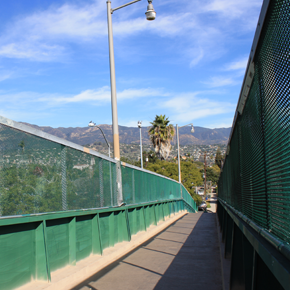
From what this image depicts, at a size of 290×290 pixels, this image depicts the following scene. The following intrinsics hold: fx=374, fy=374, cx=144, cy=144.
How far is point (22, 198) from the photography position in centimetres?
562

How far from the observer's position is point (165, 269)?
804 cm

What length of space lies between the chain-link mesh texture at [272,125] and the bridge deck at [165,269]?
3123 mm

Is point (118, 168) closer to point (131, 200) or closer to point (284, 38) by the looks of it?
point (131, 200)

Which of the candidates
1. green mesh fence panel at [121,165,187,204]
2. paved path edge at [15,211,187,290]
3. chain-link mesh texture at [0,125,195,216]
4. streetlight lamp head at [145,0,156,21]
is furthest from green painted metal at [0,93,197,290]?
streetlight lamp head at [145,0,156,21]

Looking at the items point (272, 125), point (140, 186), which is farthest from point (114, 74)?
point (272, 125)

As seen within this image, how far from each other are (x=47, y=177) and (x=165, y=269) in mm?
3409

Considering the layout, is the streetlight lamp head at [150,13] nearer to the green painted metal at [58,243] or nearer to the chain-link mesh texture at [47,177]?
the chain-link mesh texture at [47,177]

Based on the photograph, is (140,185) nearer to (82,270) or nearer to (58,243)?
(82,270)

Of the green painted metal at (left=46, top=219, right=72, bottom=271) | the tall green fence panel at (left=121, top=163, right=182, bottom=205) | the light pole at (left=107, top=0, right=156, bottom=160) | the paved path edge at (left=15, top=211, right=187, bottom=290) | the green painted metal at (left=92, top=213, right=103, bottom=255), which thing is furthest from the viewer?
the tall green fence panel at (left=121, top=163, right=182, bottom=205)

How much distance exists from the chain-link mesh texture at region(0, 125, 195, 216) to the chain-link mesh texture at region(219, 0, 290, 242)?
3.35 m

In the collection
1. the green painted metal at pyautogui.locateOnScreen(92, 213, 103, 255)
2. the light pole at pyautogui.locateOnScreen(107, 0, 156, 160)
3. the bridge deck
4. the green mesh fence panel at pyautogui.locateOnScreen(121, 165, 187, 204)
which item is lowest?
the bridge deck

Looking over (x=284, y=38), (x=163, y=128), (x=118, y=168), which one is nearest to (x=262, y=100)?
(x=284, y=38)

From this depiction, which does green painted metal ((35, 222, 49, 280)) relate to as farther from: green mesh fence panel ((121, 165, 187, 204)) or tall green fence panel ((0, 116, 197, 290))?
green mesh fence panel ((121, 165, 187, 204))

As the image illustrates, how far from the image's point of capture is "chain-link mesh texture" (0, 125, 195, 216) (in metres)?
5.42
